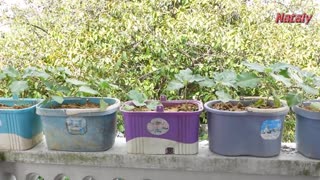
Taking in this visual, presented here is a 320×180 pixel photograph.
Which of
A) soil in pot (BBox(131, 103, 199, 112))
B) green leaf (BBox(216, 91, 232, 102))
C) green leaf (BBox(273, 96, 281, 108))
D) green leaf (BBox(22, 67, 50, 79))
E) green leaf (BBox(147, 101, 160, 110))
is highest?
green leaf (BBox(22, 67, 50, 79))

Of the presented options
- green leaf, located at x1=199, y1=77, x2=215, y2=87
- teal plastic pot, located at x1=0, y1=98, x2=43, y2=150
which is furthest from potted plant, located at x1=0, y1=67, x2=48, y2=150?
green leaf, located at x1=199, y1=77, x2=215, y2=87

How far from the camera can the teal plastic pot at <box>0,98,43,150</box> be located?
1.22 m

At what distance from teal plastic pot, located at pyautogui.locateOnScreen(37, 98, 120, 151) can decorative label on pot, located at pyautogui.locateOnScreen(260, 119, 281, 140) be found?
1.67ft

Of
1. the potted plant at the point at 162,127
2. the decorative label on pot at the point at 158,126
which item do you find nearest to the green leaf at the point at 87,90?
the potted plant at the point at 162,127

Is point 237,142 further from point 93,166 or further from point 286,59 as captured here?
point 286,59

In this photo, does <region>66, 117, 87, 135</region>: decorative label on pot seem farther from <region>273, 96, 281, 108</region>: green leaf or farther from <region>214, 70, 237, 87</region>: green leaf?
<region>273, 96, 281, 108</region>: green leaf

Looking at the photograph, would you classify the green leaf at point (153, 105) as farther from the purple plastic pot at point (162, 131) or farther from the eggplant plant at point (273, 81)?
the eggplant plant at point (273, 81)

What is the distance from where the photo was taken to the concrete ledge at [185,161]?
3.66ft

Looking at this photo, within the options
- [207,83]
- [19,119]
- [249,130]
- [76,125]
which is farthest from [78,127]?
[249,130]

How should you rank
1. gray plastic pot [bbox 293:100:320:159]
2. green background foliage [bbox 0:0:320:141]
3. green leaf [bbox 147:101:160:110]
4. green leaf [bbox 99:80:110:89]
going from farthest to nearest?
green background foliage [bbox 0:0:320:141] < green leaf [bbox 99:80:110:89] < green leaf [bbox 147:101:160:110] < gray plastic pot [bbox 293:100:320:159]

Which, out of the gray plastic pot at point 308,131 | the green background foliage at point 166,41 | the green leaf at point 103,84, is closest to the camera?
the gray plastic pot at point 308,131

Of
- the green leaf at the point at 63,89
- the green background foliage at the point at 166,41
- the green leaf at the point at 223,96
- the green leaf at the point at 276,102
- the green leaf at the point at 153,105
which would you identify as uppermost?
the green background foliage at the point at 166,41

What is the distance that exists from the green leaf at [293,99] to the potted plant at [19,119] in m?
0.84

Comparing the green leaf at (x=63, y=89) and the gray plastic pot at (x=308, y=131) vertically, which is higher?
the green leaf at (x=63, y=89)
